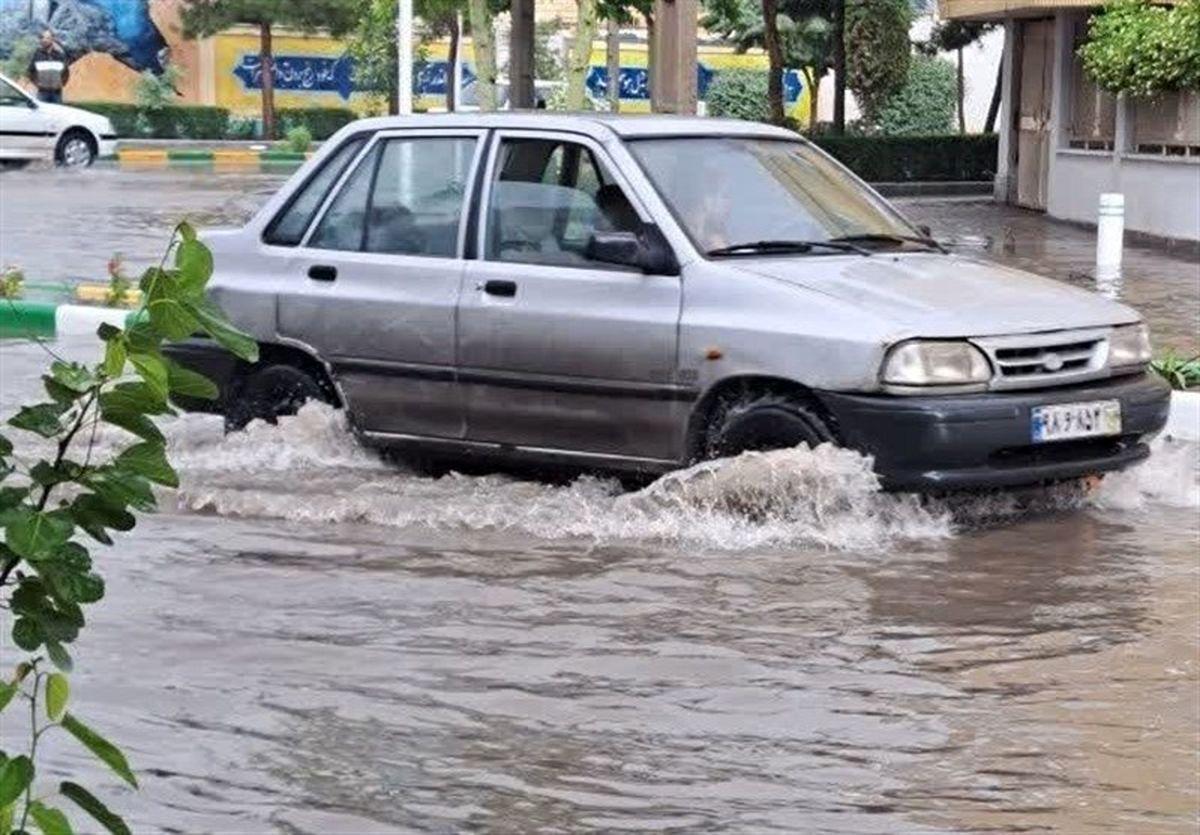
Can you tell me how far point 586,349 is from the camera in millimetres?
9211

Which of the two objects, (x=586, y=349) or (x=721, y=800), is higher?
(x=586, y=349)

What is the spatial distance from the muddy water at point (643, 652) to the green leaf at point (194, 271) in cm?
272

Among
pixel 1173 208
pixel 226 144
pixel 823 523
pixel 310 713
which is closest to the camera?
pixel 310 713

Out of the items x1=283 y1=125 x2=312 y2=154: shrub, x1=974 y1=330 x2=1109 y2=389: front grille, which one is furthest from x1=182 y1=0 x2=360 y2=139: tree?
x1=974 y1=330 x2=1109 y2=389: front grille

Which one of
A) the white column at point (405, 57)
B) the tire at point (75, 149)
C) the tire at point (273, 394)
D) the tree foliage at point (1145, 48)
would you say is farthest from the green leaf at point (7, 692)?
the tire at point (75, 149)

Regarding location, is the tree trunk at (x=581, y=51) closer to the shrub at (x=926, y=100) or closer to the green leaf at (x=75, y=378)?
the green leaf at (x=75, y=378)

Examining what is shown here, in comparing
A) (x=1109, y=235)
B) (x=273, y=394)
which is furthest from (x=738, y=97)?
(x=273, y=394)

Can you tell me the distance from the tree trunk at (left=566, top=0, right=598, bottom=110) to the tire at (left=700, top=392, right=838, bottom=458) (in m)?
11.4

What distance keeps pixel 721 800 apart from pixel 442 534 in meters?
3.54

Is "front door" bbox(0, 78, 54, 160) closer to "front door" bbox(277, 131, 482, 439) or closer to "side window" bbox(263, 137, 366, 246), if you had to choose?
"side window" bbox(263, 137, 366, 246)

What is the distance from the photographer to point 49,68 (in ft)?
157

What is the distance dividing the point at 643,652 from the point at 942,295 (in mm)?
2297

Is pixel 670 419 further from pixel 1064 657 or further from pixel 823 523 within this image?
pixel 1064 657

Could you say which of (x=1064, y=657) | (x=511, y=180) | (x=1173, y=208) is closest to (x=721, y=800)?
(x=1064, y=657)
